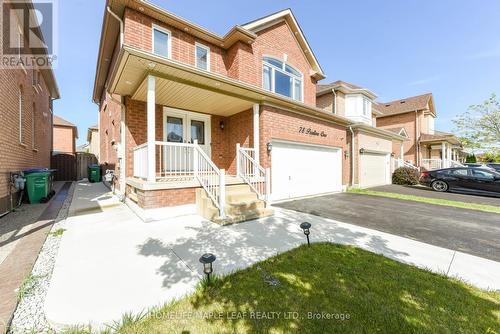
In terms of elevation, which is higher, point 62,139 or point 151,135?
point 62,139

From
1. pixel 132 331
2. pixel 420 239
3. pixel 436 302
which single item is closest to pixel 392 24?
pixel 420 239

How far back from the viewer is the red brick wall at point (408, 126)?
69.2 feet

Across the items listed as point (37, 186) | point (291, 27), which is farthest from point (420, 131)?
point (37, 186)

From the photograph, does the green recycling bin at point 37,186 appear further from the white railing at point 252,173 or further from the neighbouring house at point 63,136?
the neighbouring house at point 63,136

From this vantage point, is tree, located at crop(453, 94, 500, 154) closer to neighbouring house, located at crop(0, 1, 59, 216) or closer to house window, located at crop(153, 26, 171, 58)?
house window, located at crop(153, 26, 171, 58)

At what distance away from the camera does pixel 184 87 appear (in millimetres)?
6281

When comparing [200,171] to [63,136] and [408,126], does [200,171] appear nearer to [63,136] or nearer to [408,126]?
[408,126]

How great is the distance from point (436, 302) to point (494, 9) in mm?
12451

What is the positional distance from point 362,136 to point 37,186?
634 inches

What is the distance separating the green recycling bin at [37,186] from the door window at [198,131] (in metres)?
5.46

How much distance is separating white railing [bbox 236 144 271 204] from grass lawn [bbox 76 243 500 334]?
143 inches

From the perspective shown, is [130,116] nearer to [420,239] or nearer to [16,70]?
[16,70]

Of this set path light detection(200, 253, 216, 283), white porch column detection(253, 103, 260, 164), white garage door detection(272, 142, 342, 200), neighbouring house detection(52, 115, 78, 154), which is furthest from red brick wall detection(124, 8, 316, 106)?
neighbouring house detection(52, 115, 78, 154)

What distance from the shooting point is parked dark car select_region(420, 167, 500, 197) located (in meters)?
10.2
